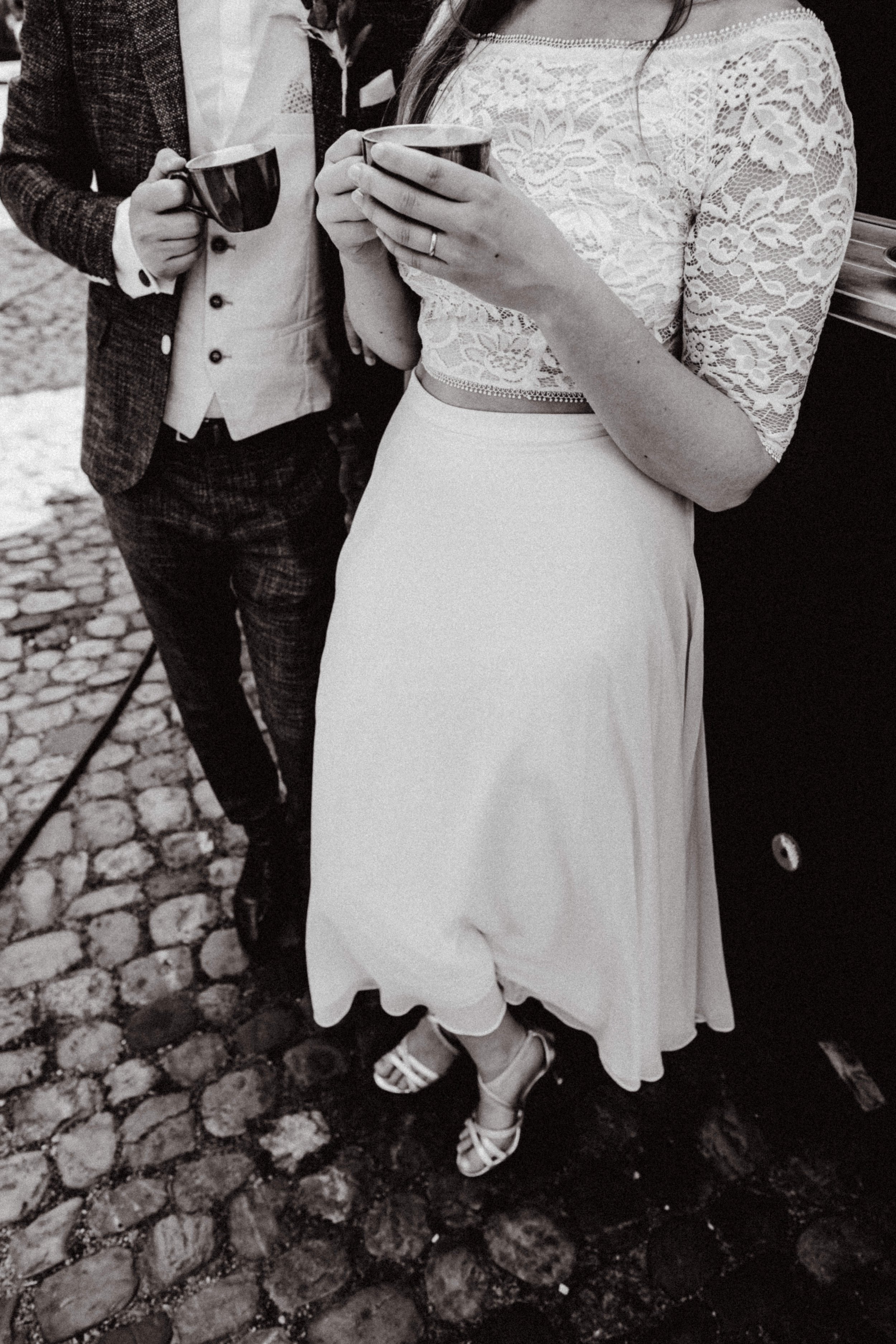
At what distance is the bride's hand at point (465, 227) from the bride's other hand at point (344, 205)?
7.7 inches

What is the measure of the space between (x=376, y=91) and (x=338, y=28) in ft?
0.46

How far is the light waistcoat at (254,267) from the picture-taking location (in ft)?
6.08

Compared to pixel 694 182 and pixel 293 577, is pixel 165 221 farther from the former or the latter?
pixel 694 182

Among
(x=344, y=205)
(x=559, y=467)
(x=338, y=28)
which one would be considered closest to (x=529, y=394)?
(x=559, y=467)

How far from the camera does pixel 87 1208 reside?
88.7 inches

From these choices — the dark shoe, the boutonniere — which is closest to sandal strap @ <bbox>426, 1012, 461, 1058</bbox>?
the dark shoe

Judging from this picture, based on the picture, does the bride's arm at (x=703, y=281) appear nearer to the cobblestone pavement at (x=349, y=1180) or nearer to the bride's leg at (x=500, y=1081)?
the bride's leg at (x=500, y=1081)

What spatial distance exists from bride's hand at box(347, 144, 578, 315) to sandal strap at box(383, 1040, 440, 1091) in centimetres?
189

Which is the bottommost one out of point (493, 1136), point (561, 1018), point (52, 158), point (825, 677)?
point (493, 1136)

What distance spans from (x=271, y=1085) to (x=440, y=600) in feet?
4.98

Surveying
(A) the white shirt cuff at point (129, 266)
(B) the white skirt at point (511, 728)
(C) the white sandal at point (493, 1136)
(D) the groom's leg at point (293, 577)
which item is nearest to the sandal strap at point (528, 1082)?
(C) the white sandal at point (493, 1136)

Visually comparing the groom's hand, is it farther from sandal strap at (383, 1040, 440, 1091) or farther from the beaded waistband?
sandal strap at (383, 1040, 440, 1091)

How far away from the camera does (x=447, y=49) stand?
1732mm

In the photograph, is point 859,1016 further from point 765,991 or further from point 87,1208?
point 87,1208
